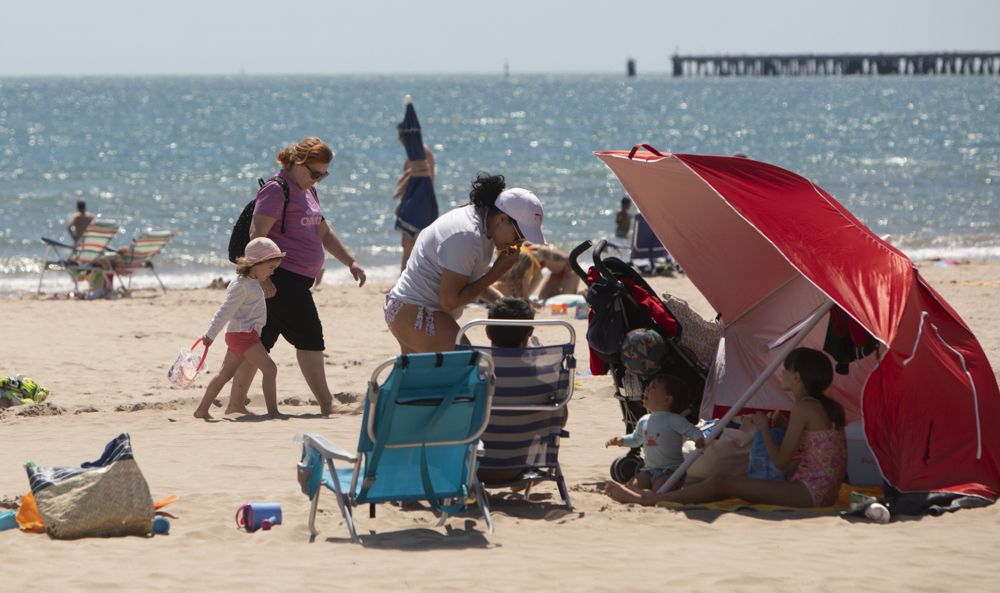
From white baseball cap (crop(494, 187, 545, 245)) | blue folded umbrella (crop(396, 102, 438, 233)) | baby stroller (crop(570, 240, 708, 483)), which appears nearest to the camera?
white baseball cap (crop(494, 187, 545, 245))

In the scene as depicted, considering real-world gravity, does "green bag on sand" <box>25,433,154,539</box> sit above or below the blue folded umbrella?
below

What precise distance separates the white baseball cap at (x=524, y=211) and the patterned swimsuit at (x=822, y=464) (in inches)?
54.6

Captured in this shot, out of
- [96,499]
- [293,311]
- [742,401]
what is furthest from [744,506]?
[293,311]

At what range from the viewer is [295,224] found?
24.1ft

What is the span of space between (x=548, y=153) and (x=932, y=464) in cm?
3679

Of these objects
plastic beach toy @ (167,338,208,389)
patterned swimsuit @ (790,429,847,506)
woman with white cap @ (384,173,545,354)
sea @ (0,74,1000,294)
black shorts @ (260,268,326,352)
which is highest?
woman with white cap @ (384,173,545,354)

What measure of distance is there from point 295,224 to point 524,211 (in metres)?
1.99

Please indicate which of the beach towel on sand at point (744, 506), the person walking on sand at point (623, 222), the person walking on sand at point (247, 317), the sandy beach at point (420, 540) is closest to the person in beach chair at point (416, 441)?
the sandy beach at point (420, 540)

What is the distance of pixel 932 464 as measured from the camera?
18.6 feet

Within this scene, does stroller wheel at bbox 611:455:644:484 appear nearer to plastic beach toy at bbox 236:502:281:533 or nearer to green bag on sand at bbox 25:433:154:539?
plastic beach toy at bbox 236:502:281:533

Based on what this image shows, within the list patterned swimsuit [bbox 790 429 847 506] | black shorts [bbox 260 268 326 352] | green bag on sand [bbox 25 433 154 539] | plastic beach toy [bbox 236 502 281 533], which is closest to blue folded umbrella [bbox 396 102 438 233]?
black shorts [bbox 260 268 326 352]

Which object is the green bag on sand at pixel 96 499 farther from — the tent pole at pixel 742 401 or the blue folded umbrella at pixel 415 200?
the blue folded umbrella at pixel 415 200

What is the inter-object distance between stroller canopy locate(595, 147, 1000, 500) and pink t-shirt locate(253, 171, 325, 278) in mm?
1823

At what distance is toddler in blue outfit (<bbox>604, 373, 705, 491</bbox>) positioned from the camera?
5.83 metres
